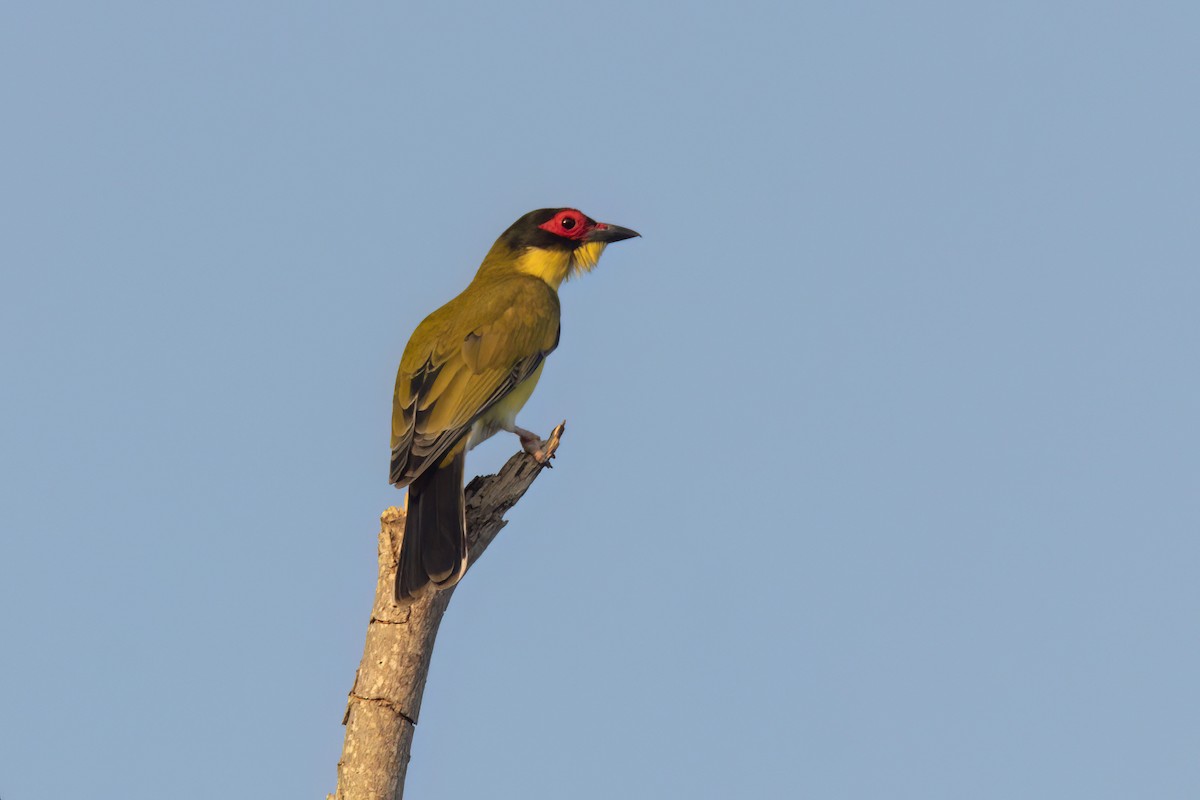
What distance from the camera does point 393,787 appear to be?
6051 mm

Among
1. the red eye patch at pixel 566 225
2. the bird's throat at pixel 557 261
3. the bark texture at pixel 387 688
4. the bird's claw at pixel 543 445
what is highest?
the red eye patch at pixel 566 225

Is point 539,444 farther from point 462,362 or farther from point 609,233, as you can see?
point 609,233

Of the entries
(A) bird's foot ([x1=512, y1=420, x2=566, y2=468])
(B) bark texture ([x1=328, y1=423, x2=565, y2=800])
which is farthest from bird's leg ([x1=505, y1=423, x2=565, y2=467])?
(B) bark texture ([x1=328, y1=423, x2=565, y2=800])

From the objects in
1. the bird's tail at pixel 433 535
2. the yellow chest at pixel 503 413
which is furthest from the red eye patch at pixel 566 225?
the bird's tail at pixel 433 535

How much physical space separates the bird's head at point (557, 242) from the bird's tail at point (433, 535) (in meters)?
A: 2.77

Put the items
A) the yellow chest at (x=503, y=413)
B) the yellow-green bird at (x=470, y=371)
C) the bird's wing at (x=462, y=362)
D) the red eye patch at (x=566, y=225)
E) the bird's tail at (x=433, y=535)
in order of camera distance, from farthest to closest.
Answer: the red eye patch at (x=566, y=225)
the yellow chest at (x=503, y=413)
the bird's wing at (x=462, y=362)
the yellow-green bird at (x=470, y=371)
the bird's tail at (x=433, y=535)

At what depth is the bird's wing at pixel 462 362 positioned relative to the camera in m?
7.53

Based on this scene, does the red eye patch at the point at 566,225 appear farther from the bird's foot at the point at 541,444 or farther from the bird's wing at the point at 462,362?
the bird's foot at the point at 541,444

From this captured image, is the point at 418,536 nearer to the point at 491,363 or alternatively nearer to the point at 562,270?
the point at 491,363

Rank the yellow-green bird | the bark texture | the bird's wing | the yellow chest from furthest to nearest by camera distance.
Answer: the yellow chest → the bird's wing → the yellow-green bird → the bark texture

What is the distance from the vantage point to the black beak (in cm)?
985

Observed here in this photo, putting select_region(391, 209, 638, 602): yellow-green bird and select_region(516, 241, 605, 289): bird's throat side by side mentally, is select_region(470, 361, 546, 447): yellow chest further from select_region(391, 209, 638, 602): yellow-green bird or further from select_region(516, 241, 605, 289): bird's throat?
select_region(516, 241, 605, 289): bird's throat

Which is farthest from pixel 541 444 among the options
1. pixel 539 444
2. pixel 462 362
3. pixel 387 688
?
pixel 387 688

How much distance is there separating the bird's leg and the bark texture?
82 cm
